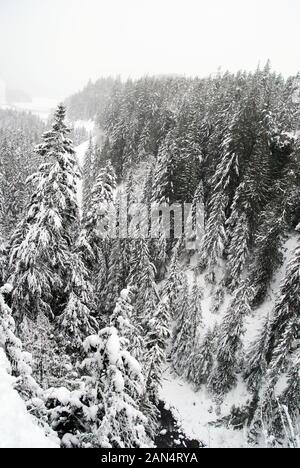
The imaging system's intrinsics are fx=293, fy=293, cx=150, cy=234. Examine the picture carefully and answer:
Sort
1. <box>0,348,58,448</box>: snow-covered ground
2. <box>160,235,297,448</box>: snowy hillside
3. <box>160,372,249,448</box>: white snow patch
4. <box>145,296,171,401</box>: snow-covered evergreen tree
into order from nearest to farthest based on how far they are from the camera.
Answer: <box>0,348,58,448</box>: snow-covered ground
<box>145,296,171,401</box>: snow-covered evergreen tree
<box>160,372,249,448</box>: white snow patch
<box>160,235,297,448</box>: snowy hillside

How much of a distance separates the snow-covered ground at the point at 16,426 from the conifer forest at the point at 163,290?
0.03 metres

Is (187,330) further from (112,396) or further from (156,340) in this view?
(112,396)

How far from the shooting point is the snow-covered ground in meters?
6.14

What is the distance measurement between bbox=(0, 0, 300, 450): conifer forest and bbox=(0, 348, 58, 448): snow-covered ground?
0.03 meters

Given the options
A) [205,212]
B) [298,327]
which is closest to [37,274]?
[298,327]

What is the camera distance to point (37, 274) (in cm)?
1579

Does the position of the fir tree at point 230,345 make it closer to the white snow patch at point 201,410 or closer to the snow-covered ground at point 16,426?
the white snow patch at point 201,410

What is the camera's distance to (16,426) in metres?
6.43

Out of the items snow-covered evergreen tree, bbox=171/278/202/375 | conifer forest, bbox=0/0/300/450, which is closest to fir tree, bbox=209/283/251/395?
conifer forest, bbox=0/0/300/450

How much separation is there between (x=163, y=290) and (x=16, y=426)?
25.9 metres

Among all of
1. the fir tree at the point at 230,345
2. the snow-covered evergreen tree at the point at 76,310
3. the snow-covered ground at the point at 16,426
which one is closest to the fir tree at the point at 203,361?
the fir tree at the point at 230,345

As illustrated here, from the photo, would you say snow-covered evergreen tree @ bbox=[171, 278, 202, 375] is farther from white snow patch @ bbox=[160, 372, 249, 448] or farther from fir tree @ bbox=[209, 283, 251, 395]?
fir tree @ bbox=[209, 283, 251, 395]
